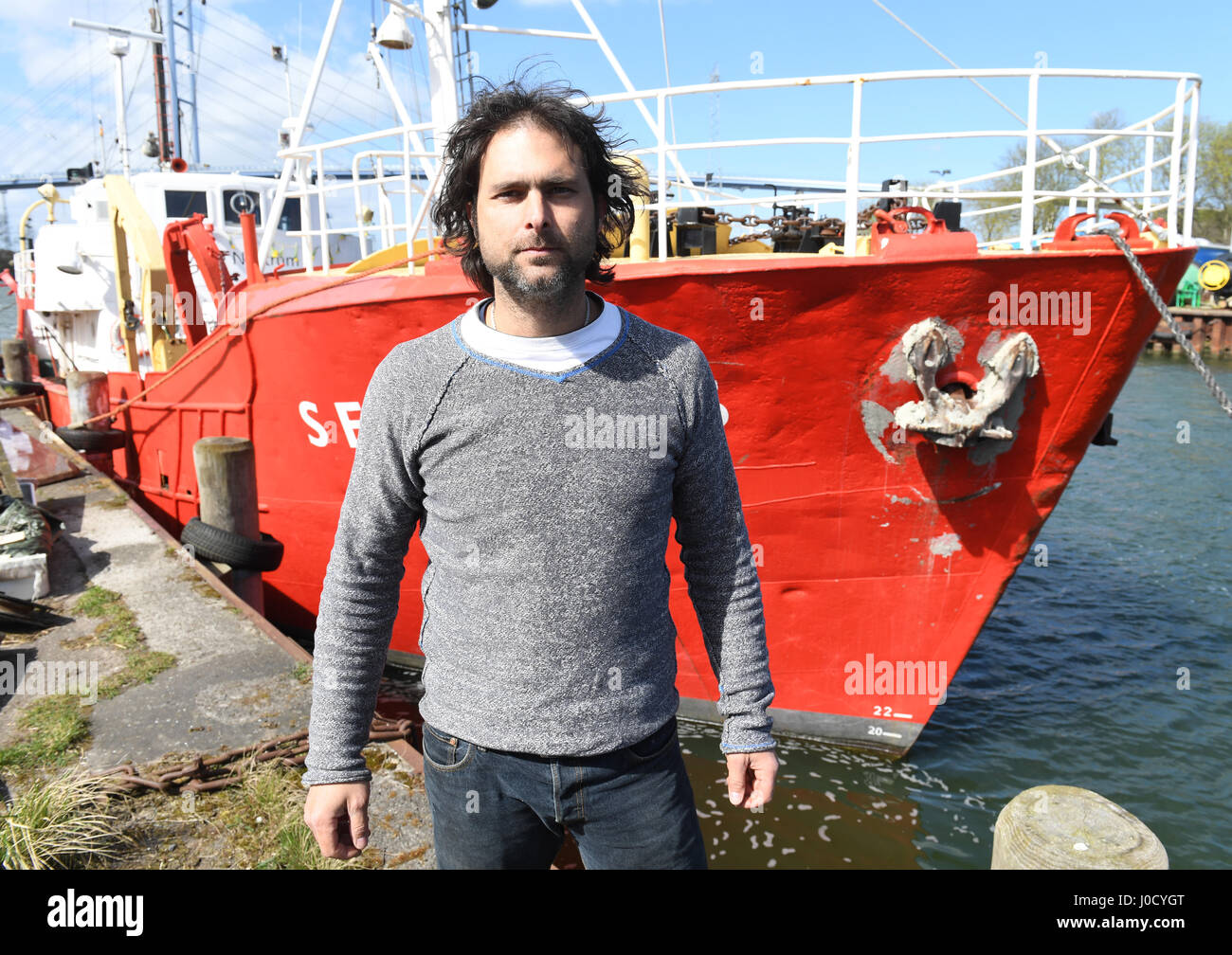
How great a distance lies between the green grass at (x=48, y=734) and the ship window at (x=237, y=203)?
9.24 meters

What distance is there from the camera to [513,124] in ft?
5.44

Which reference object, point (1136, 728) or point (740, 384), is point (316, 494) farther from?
point (1136, 728)

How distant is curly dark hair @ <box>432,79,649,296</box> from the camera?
169cm

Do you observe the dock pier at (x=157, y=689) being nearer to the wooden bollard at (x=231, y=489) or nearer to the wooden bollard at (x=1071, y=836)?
the wooden bollard at (x=231, y=489)

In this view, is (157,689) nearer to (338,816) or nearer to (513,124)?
(338,816)

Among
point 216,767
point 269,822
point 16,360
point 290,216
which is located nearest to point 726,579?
point 269,822

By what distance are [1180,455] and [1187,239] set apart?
1216 cm

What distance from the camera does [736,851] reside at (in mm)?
4930

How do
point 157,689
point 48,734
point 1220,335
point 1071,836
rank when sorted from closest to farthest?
point 1071,836 → point 48,734 → point 157,689 → point 1220,335

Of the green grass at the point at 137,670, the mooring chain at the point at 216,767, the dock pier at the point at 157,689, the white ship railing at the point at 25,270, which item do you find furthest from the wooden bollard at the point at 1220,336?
the green grass at the point at 137,670

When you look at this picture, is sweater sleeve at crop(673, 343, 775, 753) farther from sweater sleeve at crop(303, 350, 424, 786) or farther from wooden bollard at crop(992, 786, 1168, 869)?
wooden bollard at crop(992, 786, 1168, 869)

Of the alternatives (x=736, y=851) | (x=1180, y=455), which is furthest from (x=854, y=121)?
(x=1180, y=455)

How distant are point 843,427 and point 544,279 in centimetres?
344

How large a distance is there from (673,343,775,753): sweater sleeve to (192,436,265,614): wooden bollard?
531 cm
